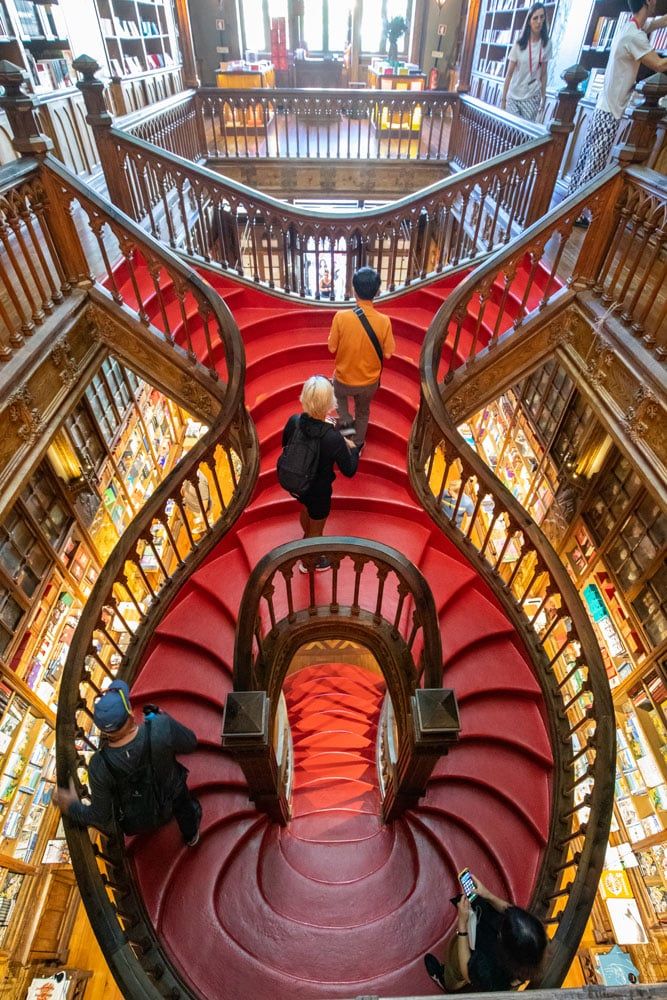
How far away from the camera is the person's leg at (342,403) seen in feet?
11.7

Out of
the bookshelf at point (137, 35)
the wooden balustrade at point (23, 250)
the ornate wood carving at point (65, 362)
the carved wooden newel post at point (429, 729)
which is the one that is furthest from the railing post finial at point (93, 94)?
the carved wooden newel post at point (429, 729)

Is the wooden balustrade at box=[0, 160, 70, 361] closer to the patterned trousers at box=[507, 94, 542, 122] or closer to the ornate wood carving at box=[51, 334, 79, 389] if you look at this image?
the ornate wood carving at box=[51, 334, 79, 389]

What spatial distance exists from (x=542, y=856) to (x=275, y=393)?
383 cm

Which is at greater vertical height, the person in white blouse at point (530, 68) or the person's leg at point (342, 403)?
the person in white blouse at point (530, 68)

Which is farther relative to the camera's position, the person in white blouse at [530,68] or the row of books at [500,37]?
the row of books at [500,37]

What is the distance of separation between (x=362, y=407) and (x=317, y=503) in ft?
3.02

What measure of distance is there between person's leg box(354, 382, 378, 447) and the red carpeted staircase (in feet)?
1.45

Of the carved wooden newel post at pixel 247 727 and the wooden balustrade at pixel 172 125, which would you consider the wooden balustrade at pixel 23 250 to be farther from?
the carved wooden newel post at pixel 247 727

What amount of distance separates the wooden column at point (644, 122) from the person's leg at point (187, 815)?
15.2 ft

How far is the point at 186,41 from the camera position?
8.83 metres

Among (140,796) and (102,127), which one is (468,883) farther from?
(102,127)

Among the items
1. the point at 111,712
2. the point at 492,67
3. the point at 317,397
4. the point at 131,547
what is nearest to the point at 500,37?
the point at 492,67

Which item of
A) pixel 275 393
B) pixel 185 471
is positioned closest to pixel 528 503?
pixel 275 393

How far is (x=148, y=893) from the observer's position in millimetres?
2734
